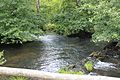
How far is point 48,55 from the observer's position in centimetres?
1662

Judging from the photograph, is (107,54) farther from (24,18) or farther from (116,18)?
(24,18)

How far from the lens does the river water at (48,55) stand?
14.0m

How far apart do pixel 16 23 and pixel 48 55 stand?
4.21 metres

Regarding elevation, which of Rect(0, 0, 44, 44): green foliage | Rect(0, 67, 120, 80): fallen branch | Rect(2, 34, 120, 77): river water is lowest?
Rect(2, 34, 120, 77): river water

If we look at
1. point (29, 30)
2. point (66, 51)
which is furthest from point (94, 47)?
point (29, 30)

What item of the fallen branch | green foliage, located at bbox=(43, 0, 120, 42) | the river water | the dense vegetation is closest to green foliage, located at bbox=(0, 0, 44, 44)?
the dense vegetation

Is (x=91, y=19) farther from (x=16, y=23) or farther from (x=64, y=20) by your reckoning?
(x=64, y=20)

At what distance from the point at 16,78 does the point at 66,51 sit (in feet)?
40.9

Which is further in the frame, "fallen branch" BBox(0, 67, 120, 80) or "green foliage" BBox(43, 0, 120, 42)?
"green foliage" BBox(43, 0, 120, 42)

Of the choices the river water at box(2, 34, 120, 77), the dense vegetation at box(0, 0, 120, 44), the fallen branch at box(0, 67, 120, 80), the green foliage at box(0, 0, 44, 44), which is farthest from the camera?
the green foliage at box(0, 0, 44, 44)

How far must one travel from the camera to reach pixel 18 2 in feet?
63.4

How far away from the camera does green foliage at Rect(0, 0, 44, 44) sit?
1823 cm

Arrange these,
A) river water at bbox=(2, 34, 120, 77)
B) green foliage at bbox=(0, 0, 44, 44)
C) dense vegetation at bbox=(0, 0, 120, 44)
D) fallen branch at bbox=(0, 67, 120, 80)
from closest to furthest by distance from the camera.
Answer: fallen branch at bbox=(0, 67, 120, 80), river water at bbox=(2, 34, 120, 77), dense vegetation at bbox=(0, 0, 120, 44), green foliage at bbox=(0, 0, 44, 44)

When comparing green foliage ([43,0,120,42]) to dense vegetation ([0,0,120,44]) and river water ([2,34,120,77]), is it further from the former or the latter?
river water ([2,34,120,77])
